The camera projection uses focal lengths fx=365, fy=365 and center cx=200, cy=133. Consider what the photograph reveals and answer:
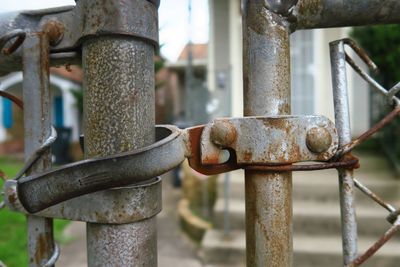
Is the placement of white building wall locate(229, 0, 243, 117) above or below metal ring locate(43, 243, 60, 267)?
above

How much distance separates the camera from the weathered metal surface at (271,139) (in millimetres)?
547

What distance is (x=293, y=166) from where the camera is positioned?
56 centimetres

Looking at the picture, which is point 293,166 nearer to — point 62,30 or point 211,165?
point 211,165

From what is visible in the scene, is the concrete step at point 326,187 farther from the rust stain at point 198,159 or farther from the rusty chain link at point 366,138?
the rust stain at point 198,159

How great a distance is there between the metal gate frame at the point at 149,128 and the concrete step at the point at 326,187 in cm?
357

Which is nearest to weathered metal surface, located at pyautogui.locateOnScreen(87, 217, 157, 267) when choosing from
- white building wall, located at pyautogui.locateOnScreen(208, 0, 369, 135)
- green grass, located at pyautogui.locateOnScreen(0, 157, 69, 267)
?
green grass, located at pyautogui.locateOnScreen(0, 157, 69, 267)

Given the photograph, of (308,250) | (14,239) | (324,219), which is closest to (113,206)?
(308,250)

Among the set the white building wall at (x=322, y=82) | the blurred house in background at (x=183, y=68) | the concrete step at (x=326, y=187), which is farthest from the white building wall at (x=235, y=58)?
the blurred house in background at (x=183, y=68)

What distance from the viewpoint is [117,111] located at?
510mm

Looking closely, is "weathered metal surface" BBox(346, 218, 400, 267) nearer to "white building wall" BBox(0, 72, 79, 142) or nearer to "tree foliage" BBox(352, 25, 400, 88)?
"tree foliage" BBox(352, 25, 400, 88)

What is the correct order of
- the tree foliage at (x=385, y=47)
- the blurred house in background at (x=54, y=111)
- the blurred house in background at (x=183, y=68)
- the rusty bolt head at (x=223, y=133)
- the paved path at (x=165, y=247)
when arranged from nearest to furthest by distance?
1. the rusty bolt head at (x=223, y=133)
2. the paved path at (x=165, y=247)
3. the tree foliage at (x=385, y=47)
4. the blurred house in background at (x=54, y=111)
5. the blurred house in background at (x=183, y=68)

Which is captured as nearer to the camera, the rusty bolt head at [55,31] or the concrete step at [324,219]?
the rusty bolt head at [55,31]

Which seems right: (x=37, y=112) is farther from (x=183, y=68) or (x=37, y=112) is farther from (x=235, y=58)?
(x=183, y=68)

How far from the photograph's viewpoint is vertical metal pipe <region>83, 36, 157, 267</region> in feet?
1.67
